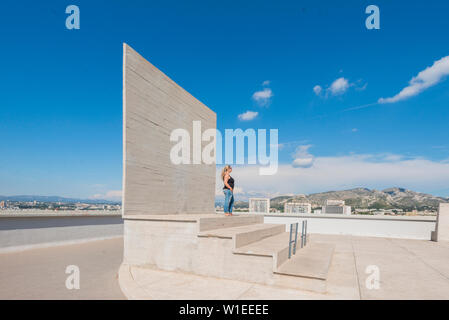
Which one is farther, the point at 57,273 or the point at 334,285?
the point at 57,273

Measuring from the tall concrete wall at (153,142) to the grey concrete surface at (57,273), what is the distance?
147 cm

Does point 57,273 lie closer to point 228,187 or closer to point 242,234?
point 242,234

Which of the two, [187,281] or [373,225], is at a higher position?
[187,281]

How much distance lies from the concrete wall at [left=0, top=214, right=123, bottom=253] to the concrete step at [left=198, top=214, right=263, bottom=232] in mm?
6054

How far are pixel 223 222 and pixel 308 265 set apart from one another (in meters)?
2.44

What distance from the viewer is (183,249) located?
5.56 m

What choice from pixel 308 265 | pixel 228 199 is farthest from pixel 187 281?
pixel 228 199

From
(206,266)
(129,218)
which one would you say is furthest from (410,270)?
(129,218)

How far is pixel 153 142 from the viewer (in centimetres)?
776

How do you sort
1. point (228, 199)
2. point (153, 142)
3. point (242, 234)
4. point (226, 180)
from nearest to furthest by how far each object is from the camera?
point (242, 234), point (153, 142), point (226, 180), point (228, 199)

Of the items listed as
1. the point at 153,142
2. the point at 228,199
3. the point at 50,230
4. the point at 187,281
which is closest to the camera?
the point at 187,281
